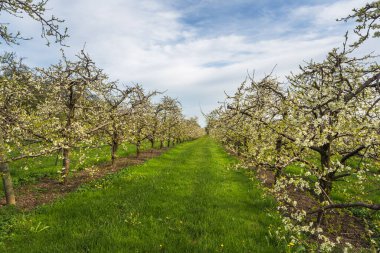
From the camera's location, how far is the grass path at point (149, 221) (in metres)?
6.93

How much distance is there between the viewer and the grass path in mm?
6930

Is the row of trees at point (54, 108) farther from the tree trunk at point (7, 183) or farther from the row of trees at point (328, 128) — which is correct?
the row of trees at point (328, 128)

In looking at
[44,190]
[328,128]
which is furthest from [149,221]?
[44,190]

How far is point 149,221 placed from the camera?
8.48m

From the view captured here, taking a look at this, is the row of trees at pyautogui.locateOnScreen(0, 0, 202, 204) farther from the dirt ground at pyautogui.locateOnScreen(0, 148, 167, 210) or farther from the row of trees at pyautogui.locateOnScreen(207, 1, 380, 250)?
the row of trees at pyautogui.locateOnScreen(207, 1, 380, 250)

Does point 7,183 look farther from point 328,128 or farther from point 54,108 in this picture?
point 328,128

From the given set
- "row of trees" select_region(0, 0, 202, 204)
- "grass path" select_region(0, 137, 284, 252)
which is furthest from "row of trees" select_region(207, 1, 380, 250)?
"row of trees" select_region(0, 0, 202, 204)

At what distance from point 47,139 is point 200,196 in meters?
6.36

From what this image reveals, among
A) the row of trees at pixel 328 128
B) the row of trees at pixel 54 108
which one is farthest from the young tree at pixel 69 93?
the row of trees at pixel 328 128

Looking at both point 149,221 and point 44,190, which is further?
point 44,190

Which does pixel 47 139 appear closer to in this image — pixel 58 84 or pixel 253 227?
pixel 58 84

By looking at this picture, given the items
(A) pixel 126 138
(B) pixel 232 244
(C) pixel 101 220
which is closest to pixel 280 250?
(B) pixel 232 244

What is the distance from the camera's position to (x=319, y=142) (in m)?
6.14

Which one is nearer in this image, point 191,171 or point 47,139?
point 47,139
